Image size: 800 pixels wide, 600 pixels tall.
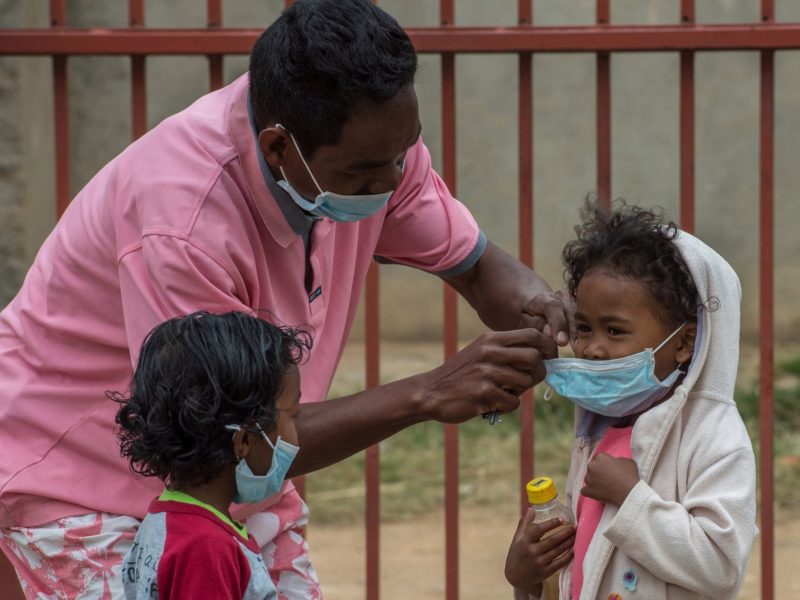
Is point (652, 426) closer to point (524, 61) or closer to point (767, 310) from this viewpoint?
point (767, 310)

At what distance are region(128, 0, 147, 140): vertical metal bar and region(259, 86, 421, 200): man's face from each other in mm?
1149

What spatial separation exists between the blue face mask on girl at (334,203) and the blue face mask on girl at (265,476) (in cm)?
50

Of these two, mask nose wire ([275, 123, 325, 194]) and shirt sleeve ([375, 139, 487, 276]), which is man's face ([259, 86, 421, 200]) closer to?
mask nose wire ([275, 123, 325, 194])

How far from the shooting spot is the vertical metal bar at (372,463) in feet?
13.5

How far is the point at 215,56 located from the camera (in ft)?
13.0

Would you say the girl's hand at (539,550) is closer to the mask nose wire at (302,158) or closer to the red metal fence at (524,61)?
the mask nose wire at (302,158)

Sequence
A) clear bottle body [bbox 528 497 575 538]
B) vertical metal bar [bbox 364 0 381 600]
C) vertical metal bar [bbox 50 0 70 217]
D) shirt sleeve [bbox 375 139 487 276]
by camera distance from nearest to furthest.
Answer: clear bottle body [bbox 528 497 575 538] → shirt sleeve [bbox 375 139 487 276] → vertical metal bar [bbox 50 0 70 217] → vertical metal bar [bbox 364 0 381 600]

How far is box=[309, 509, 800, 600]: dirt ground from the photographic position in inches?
220

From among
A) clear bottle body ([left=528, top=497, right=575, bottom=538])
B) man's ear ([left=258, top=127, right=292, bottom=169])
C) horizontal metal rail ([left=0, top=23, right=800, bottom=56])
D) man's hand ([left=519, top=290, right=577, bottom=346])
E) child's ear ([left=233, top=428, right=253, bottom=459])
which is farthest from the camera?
horizontal metal rail ([left=0, top=23, right=800, bottom=56])

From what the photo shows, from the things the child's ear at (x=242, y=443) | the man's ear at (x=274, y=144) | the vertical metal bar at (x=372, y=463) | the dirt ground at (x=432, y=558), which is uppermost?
the man's ear at (x=274, y=144)

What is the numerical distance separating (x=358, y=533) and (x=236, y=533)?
386 cm

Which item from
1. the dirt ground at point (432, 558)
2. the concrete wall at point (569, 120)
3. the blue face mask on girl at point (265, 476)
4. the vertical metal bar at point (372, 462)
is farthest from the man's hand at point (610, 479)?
the concrete wall at point (569, 120)

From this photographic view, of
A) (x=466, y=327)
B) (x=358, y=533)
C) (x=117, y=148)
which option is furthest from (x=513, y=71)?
(x=358, y=533)

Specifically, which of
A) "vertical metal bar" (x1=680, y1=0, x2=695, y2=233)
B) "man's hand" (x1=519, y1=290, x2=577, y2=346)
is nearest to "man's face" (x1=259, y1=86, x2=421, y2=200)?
"man's hand" (x1=519, y1=290, x2=577, y2=346)
